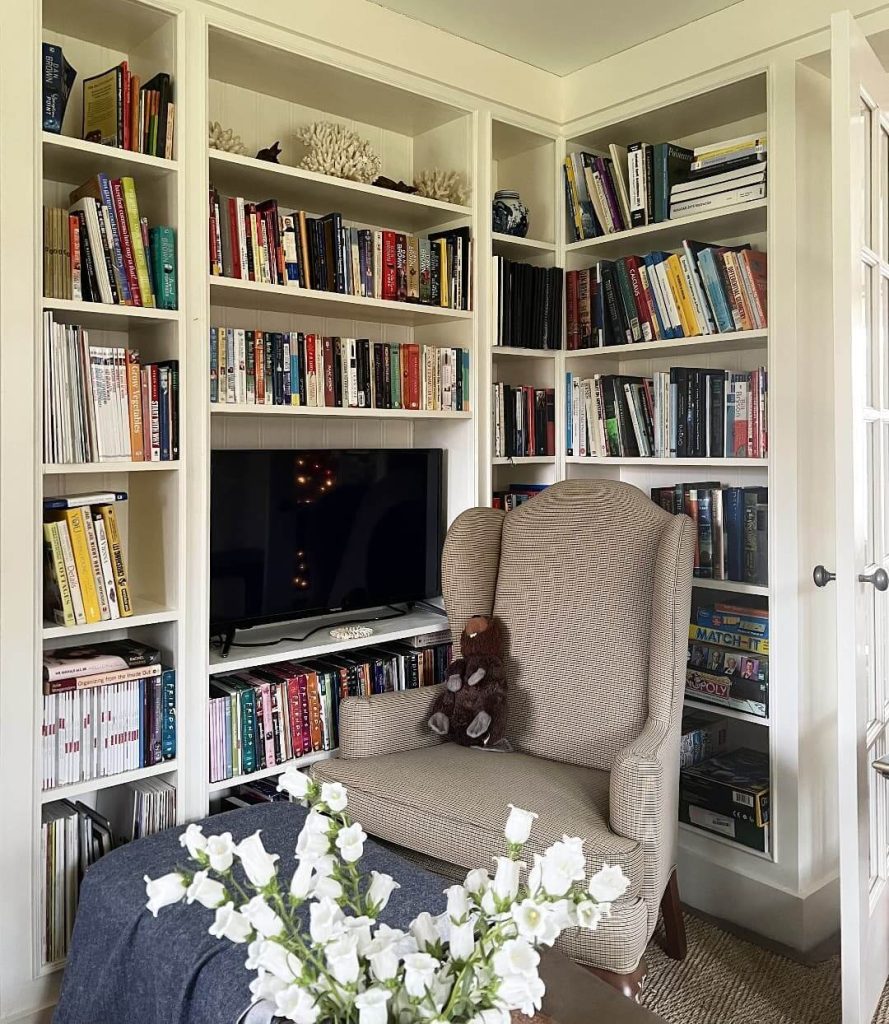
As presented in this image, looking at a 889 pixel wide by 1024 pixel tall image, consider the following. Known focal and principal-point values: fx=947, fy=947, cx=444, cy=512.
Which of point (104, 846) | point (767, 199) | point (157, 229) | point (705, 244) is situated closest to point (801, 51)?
point (767, 199)

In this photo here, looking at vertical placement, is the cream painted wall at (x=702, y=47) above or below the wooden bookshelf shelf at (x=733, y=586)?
above

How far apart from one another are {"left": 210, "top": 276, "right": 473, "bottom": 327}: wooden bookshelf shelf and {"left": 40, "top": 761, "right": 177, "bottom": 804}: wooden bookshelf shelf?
3.88 ft

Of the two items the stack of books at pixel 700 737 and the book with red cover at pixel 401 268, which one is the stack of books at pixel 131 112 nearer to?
the book with red cover at pixel 401 268

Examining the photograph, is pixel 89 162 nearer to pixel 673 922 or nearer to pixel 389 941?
pixel 389 941

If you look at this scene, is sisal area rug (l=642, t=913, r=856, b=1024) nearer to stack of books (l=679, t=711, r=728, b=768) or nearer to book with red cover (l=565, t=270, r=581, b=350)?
stack of books (l=679, t=711, r=728, b=768)

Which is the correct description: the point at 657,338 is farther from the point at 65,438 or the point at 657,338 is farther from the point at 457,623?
the point at 65,438

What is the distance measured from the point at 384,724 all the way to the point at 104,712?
70cm

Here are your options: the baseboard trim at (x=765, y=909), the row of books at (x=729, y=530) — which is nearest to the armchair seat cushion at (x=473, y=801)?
the baseboard trim at (x=765, y=909)

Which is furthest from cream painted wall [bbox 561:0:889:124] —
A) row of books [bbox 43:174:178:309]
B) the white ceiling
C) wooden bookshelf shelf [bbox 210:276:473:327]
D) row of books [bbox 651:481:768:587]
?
row of books [bbox 43:174:178:309]

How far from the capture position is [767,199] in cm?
253

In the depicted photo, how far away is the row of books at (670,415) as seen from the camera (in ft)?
8.73

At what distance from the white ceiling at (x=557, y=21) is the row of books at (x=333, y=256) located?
566 mm

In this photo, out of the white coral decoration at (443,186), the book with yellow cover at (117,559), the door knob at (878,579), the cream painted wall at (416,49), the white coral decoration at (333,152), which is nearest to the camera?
the door knob at (878,579)

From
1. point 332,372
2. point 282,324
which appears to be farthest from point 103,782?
point 282,324
